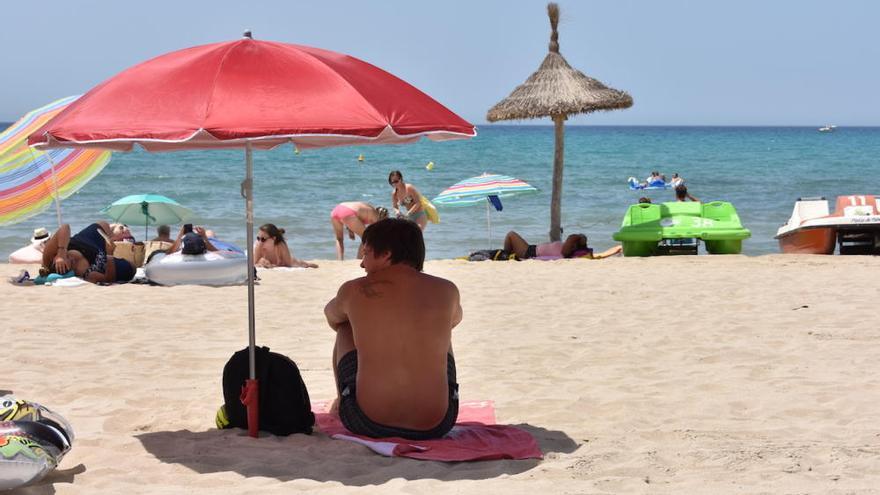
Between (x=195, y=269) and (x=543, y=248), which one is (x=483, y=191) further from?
(x=195, y=269)

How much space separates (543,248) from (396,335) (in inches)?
335

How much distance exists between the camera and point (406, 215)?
40.1ft

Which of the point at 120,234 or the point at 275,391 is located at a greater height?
the point at 120,234

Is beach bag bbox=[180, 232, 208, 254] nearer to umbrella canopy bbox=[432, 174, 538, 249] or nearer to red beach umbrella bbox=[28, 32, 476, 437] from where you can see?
umbrella canopy bbox=[432, 174, 538, 249]

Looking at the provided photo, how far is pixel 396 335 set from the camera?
12.9 feet

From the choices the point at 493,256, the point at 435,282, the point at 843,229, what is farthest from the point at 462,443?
the point at 843,229

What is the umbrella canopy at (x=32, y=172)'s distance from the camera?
941 centimetres

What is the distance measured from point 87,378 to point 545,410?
234cm

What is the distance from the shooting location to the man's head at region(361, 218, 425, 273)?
13.1ft

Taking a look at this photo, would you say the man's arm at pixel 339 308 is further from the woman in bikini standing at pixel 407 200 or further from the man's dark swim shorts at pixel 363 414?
the woman in bikini standing at pixel 407 200

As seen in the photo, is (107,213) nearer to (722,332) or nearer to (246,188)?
(722,332)

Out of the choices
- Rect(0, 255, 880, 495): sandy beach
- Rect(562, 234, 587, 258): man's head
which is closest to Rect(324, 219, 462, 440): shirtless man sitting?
Rect(0, 255, 880, 495): sandy beach

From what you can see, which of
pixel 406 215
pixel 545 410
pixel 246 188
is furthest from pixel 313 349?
pixel 406 215

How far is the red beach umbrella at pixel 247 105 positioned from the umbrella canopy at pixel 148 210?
27.8 feet
